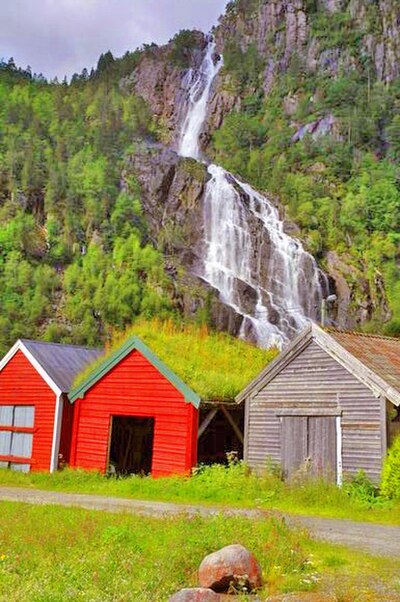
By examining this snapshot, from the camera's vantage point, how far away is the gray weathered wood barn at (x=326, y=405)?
18.0 metres

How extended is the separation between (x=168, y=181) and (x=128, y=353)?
54816mm

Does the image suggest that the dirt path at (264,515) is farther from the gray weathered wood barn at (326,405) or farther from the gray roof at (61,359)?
Result: the gray roof at (61,359)

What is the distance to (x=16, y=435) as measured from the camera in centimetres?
2730

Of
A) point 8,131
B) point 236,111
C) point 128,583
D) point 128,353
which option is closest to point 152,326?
point 128,353

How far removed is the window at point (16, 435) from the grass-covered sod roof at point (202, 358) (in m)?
2.85

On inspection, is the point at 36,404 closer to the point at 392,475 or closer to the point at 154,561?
the point at 392,475

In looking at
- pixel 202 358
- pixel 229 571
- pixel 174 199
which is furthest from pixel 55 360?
pixel 174 199

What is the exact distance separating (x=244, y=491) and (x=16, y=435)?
1198 centimetres

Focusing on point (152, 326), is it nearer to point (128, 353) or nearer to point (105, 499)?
point (128, 353)

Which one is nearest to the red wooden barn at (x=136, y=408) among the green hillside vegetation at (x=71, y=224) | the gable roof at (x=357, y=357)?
the gable roof at (x=357, y=357)

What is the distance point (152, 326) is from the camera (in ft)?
86.8

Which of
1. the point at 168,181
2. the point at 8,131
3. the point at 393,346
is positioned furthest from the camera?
the point at 8,131

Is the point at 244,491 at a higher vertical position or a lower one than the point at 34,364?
lower

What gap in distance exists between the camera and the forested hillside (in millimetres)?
63781
